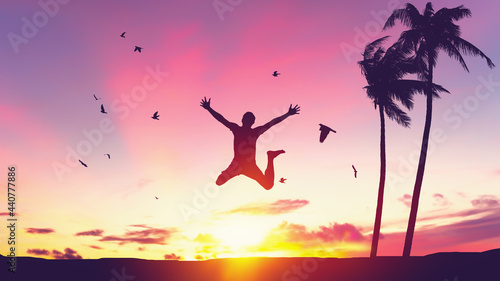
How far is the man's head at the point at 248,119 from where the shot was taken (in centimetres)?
1274

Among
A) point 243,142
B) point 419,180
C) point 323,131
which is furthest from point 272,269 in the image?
point 243,142

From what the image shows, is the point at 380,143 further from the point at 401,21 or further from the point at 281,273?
Result: the point at 281,273

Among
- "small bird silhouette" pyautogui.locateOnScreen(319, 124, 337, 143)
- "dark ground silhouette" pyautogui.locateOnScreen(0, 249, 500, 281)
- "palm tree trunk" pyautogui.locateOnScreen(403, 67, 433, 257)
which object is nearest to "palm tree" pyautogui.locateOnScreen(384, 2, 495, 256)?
"palm tree trunk" pyautogui.locateOnScreen(403, 67, 433, 257)

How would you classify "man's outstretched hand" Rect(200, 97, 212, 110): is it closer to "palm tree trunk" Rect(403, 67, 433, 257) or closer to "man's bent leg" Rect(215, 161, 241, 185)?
"man's bent leg" Rect(215, 161, 241, 185)

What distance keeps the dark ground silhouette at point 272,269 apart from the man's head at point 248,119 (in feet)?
37.7

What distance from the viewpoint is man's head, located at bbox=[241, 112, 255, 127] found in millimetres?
12742

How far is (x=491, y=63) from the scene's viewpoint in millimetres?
28375

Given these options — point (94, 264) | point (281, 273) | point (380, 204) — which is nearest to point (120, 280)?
point (94, 264)

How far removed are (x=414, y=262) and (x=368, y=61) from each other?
11119mm

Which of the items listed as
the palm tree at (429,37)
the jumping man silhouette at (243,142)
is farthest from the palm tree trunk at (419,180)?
the jumping man silhouette at (243,142)

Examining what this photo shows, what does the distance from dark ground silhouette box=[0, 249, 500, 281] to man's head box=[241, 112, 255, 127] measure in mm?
11493

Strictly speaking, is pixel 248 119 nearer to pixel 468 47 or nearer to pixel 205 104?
pixel 205 104

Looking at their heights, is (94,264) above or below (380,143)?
below

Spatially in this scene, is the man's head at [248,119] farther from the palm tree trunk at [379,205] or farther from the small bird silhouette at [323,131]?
the palm tree trunk at [379,205]
